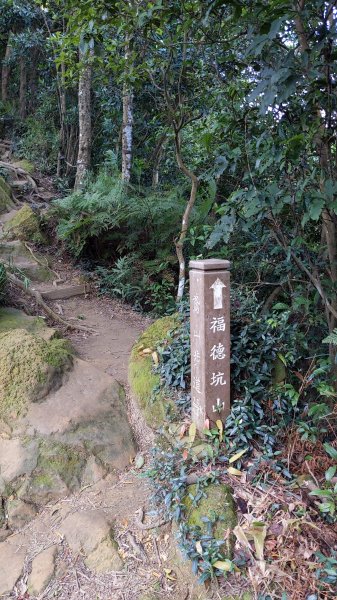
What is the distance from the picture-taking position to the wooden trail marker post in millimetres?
2889

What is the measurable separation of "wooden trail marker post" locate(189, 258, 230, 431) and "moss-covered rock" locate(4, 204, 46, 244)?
5.68 metres

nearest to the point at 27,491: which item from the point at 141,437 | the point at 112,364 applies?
the point at 141,437

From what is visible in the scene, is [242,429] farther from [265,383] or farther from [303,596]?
[303,596]

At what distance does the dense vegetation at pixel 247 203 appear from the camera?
269cm

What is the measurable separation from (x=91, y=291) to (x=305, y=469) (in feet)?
16.4

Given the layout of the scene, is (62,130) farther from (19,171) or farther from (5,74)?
(5,74)

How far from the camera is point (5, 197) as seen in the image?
29.1ft

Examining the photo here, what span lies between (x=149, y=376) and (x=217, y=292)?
1252 millimetres

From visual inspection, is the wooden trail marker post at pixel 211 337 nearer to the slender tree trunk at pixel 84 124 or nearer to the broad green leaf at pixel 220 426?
the broad green leaf at pixel 220 426

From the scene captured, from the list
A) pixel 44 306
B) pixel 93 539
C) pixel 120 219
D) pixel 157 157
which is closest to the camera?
pixel 93 539

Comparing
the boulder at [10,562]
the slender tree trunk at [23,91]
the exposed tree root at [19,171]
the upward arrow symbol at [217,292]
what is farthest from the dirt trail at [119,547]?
the slender tree trunk at [23,91]

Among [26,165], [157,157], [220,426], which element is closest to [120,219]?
[157,157]

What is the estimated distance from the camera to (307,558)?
89.5 inches

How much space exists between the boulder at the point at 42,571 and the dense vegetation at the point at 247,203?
1356mm
